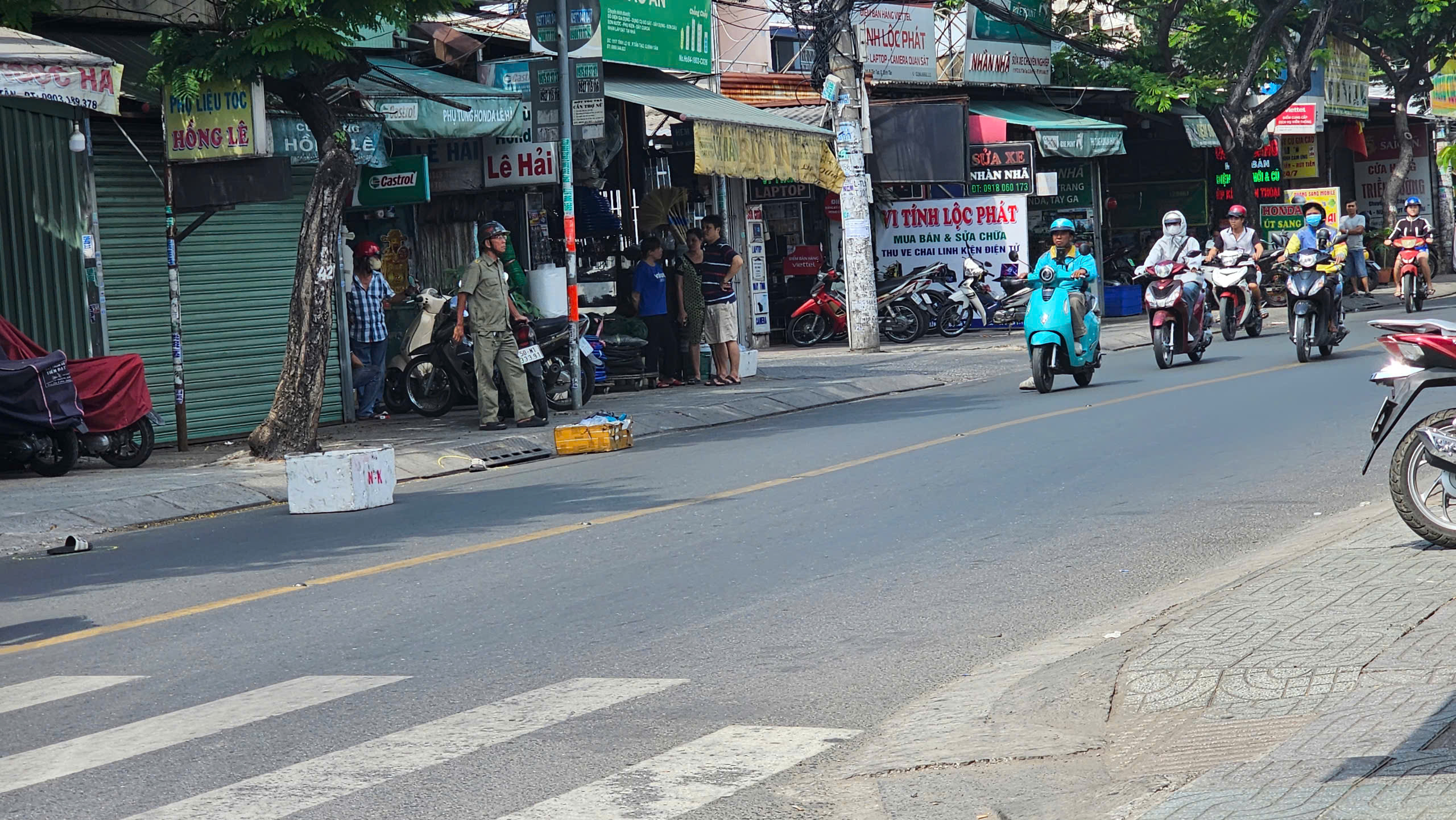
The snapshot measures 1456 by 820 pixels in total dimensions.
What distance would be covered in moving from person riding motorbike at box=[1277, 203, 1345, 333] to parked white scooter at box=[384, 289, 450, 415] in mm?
9709

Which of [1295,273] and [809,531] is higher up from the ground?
[1295,273]

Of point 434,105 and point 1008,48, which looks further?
point 1008,48

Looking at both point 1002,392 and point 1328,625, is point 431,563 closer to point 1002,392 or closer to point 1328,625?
point 1328,625

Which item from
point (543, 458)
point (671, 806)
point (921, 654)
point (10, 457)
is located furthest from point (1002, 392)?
point (671, 806)

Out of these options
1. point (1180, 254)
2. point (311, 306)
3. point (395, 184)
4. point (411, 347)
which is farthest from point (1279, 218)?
point (311, 306)

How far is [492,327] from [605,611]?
28.2ft

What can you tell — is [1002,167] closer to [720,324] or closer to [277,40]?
[720,324]

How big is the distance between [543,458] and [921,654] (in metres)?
8.42

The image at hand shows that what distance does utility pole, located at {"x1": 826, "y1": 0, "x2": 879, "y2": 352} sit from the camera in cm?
2327

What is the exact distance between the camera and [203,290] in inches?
654

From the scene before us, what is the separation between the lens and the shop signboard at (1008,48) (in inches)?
1179

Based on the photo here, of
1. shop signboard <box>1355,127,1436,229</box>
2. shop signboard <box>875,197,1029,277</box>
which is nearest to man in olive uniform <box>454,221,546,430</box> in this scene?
shop signboard <box>875,197,1029,277</box>

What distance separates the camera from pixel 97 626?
770 centimetres

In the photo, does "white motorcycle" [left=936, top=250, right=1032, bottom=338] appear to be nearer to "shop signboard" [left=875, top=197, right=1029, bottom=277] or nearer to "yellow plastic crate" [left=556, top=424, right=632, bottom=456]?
"shop signboard" [left=875, top=197, right=1029, bottom=277]
